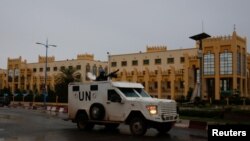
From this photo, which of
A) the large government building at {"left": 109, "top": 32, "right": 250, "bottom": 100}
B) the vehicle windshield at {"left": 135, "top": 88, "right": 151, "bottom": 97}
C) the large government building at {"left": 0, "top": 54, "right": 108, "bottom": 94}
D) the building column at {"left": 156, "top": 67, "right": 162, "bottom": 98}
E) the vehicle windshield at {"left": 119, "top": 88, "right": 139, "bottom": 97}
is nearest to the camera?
the vehicle windshield at {"left": 119, "top": 88, "right": 139, "bottom": 97}

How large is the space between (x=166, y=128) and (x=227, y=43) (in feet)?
182

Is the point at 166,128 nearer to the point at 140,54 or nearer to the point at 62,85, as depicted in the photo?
the point at 62,85

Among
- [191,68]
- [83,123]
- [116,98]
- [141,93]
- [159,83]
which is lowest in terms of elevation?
[83,123]

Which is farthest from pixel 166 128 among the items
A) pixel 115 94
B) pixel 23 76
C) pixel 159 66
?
pixel 23 76

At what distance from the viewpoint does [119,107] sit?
1792 centimetres

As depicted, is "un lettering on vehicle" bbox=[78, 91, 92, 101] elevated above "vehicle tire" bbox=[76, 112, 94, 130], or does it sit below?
above

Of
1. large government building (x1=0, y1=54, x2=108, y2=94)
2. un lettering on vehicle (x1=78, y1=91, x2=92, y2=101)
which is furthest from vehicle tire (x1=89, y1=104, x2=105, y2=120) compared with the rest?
large government building (x1=0, y1=54, x2=108, y2=94)

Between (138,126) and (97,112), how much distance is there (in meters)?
2.71

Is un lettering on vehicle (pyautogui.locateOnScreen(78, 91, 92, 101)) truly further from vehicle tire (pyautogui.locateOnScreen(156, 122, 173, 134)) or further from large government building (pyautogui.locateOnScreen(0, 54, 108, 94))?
large government building (pyautogui.locateOnScreen(0, 54, 108, 94))

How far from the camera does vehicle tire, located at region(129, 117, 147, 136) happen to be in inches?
663

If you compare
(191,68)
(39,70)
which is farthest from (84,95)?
(39,70)

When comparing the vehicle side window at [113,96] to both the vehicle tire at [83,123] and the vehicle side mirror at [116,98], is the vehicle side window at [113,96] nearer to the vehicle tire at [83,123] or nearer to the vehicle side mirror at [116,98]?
the vehicle side mirror at [116,98]

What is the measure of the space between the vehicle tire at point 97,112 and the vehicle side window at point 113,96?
729 mm

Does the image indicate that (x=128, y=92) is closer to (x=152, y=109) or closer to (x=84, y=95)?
(x=152, y=109)
